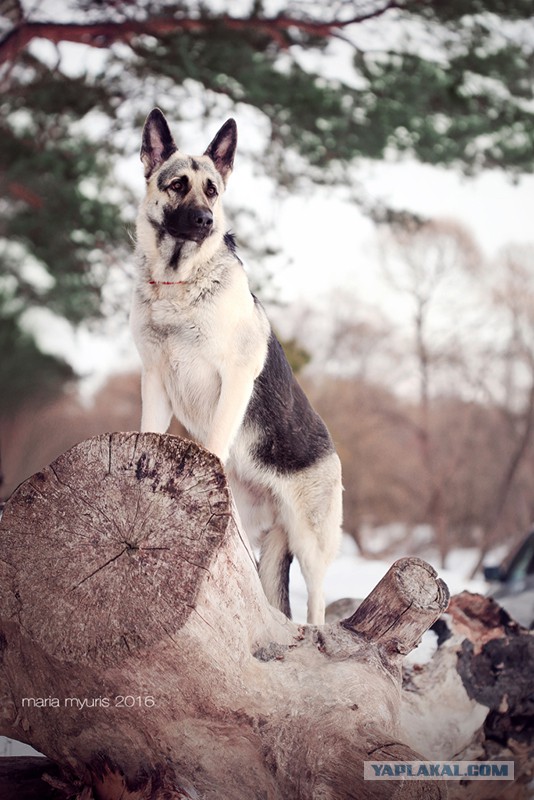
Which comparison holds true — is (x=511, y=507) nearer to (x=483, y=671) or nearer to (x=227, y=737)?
(x=483, y=671)

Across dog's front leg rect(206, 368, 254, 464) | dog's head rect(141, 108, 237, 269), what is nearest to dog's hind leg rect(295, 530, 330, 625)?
dog's front leg rect(206, 368, 254, 464)

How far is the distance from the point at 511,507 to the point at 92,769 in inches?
708

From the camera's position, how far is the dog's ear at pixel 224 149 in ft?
11.1

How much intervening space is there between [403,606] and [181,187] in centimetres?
189

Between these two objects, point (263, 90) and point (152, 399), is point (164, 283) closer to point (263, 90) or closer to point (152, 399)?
point (152, 399)

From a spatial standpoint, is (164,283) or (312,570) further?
(312,570)

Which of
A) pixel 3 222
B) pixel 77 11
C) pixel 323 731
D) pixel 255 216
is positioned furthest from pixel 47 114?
pixel 323 731

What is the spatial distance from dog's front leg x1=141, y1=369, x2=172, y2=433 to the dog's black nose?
647 mm

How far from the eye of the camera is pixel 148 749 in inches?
96.5

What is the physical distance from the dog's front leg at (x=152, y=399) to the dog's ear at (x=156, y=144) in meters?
0.89

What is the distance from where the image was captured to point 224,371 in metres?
3.18

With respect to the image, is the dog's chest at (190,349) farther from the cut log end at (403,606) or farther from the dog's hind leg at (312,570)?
the cut log end at (403,606)

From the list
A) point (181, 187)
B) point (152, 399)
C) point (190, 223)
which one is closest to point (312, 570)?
point (152, 399)

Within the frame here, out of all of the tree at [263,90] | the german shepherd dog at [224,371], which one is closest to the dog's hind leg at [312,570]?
the german shepherd dog at [224,371]
